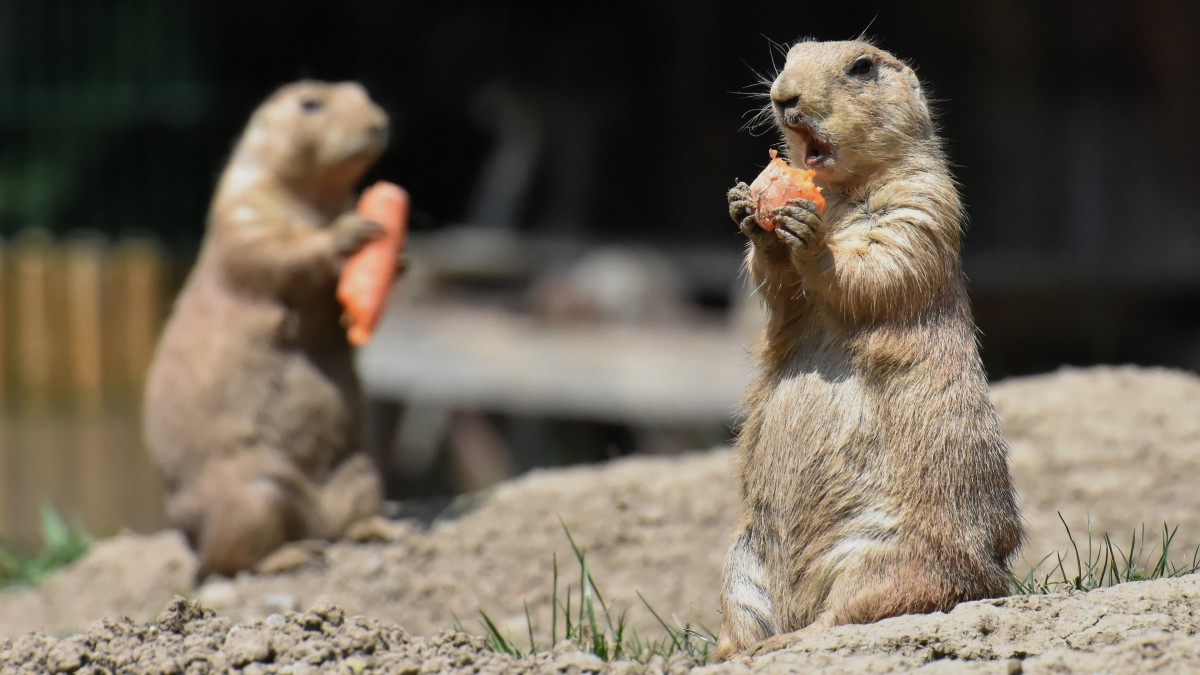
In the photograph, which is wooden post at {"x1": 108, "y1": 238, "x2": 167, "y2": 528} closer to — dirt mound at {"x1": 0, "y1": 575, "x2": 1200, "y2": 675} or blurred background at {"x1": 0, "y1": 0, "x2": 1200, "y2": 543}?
blurred background at {"x1": 0, "y1": 0, "x2": 1200, "y2": 543}

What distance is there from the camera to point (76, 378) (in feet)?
32.8

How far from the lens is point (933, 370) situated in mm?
3561

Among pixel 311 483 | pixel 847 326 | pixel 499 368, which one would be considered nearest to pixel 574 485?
pixel 311 483

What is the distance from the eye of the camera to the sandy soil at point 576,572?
3.32 metres

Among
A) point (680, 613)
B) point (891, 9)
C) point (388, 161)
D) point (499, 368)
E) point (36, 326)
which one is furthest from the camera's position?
point (388, 161)

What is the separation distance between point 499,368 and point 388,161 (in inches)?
191

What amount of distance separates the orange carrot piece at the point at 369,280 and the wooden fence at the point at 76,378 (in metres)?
4.39

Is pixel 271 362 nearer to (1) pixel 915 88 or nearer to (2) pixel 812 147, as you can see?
(2) pixel 812 147

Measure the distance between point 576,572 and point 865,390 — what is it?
83.5 inches

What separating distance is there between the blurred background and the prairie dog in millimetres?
4067

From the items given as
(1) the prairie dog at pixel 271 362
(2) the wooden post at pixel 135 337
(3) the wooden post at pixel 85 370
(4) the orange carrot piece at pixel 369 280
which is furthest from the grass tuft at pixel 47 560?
(2) the wooden post at pixel 135 337

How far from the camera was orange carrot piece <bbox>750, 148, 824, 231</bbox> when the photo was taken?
3488mm

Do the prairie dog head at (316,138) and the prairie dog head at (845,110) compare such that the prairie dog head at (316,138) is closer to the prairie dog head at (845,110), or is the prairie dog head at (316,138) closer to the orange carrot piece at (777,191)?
the prairie dog head at (845,110)

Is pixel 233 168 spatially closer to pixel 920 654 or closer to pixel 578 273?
pixel 920 654
